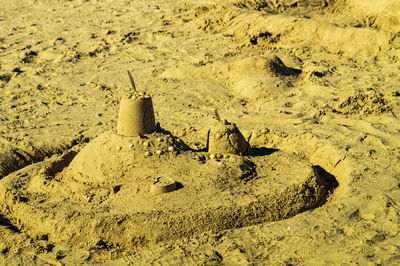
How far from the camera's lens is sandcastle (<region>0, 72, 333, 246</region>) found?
4.40 meters

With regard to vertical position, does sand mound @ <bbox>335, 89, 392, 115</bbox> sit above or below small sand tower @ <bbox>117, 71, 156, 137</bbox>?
below

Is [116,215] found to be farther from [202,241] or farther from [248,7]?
[248,7]

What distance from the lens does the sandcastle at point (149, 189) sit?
4.40 metres

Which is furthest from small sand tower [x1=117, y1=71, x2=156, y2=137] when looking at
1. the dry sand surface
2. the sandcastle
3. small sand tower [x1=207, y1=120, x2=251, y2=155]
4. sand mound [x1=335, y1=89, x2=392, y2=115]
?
sand mound [x1=335, y1=89, x2=392, y2=115]

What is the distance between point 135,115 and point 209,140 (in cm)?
107

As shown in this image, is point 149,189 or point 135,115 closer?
point 149,189

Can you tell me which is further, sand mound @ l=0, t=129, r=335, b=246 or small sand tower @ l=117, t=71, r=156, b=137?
small sand tower @ l=117, t=71, r=156, b=137

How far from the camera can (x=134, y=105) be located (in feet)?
16.6

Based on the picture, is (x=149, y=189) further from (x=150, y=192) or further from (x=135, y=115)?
(x=135, y=115)

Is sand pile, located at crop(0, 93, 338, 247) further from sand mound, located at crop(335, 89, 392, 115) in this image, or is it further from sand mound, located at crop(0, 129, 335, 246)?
sand mound, located at crop(335, 89, 392, 115)

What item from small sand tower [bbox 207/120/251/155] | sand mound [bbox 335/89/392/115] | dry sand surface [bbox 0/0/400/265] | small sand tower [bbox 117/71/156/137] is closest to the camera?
dry sand surface [bbox 0/0/400/265]

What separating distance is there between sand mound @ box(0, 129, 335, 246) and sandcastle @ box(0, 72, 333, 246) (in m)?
0.01

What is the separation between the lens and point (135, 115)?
16.8ft

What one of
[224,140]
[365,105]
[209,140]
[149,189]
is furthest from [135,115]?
[365,105]
